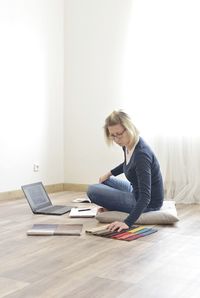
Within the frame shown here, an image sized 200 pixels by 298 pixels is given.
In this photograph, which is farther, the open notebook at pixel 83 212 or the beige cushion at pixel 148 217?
the open notebook at pixel 83 212

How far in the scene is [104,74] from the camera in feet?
16.4

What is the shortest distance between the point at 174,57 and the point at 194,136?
80 cm

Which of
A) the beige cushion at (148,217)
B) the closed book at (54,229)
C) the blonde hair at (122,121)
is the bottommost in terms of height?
the closed book at (54,229)

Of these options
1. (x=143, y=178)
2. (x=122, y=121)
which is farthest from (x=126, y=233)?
(x=122, y=121)

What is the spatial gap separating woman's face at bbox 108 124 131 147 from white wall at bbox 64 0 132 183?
6.58 feet

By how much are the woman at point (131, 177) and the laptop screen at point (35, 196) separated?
1.72 ft

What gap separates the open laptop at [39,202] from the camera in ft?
11.8

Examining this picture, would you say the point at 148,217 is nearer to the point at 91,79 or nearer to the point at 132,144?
the point at 132,144

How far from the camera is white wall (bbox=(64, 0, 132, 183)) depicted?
492cm

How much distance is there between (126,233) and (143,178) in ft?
1.14

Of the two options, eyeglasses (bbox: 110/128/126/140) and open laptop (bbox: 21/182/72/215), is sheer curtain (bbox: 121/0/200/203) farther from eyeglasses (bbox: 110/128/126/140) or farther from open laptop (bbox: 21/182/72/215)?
eyeglasses (bbox: 110/128/126/140)

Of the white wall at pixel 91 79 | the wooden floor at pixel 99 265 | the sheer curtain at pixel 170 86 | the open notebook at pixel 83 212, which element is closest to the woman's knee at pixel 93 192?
the open notebook at pixel 83 212

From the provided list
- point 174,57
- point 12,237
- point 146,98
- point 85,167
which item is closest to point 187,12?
point 174,57

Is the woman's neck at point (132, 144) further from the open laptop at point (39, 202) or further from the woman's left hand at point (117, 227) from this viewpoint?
the open laptop at point (39, 202)
